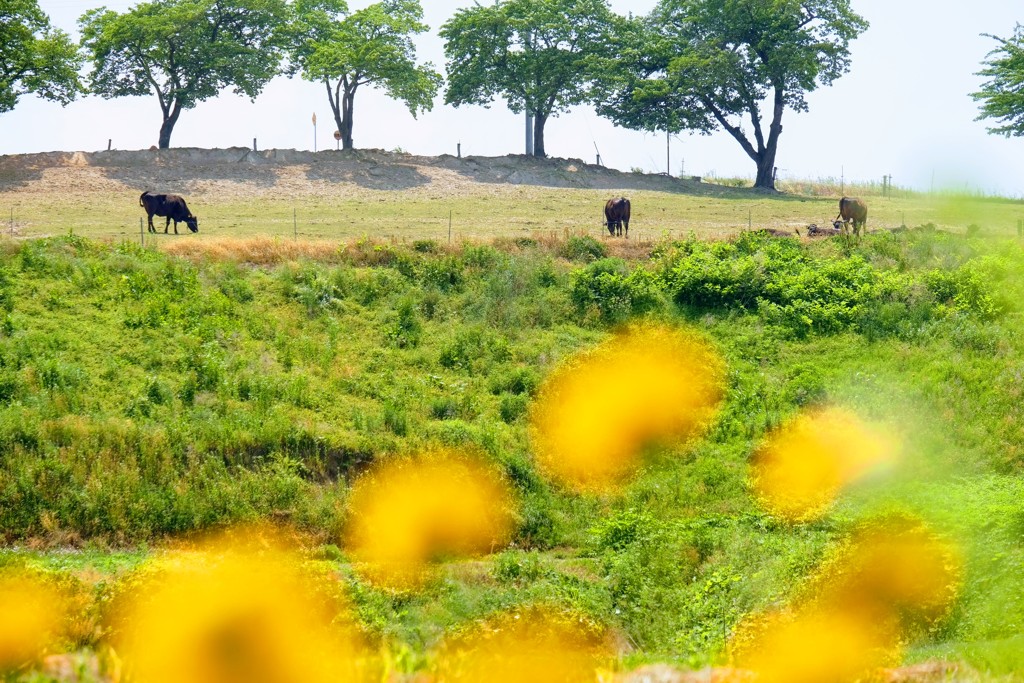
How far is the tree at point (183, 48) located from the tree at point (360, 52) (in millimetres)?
1745

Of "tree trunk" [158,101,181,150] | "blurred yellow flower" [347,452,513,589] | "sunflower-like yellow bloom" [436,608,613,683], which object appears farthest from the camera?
"tree trunk" [158,101,181,150]

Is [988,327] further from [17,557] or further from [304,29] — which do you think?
[304,29]

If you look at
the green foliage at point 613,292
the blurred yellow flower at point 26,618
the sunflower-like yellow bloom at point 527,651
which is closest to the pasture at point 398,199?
the green foliage at point 613,292

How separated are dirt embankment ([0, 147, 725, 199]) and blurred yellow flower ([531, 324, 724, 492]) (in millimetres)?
23882

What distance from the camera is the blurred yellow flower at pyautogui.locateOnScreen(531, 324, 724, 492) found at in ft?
83.4

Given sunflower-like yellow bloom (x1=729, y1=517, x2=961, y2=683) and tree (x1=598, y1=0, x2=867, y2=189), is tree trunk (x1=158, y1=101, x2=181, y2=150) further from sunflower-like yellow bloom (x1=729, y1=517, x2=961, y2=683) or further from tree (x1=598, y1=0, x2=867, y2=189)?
sunflower-like yellow bloom (x1=729, y1=517, x2=961, y2=683)

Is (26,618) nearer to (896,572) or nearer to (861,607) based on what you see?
(861,607)

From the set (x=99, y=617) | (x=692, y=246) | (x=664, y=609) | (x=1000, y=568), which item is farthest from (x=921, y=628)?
(x=692, y=246)

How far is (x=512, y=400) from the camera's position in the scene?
88.7 feet

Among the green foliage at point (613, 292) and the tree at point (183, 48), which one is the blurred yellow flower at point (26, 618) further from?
the tree at point (183, 48)

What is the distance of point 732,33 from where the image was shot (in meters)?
58.8

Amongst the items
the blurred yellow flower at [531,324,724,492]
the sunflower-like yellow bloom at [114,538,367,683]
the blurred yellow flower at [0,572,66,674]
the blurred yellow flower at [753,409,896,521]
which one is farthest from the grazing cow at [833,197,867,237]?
the blurred yellow flower at [0,572,66,674]

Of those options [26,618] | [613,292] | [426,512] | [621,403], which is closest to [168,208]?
[613,292]

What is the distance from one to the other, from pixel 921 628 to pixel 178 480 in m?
13.2
